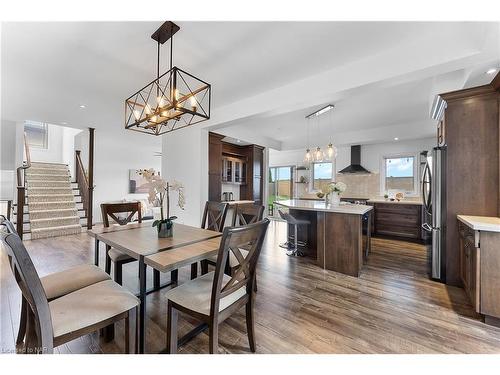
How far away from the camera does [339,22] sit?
1.87 metres

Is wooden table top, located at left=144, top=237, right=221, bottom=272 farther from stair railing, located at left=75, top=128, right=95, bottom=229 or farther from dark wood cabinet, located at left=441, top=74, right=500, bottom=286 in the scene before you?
stair railing, located at left=75, top=128, right=95, bottom=229

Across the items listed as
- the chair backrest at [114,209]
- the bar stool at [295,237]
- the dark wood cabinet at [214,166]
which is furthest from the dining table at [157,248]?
the dark wood cabinet at [214,166]

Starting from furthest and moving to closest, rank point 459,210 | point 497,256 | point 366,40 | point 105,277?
point 459,210, point 366,40, point 497,256, point 105,277

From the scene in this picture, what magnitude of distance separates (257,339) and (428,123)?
537 cm

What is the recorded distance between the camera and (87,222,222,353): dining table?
141cm

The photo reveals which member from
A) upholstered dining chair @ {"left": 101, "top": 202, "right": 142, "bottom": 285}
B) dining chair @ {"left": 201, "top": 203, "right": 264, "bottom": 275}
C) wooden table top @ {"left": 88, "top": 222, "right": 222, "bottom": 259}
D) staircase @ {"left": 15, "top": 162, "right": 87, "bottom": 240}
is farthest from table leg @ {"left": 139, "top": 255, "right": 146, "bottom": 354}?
staircase @ {"left": 15, "top": 162, "right": 87, "bottom": 240}

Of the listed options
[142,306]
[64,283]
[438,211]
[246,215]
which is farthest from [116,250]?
[438,211]

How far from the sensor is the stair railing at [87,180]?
218 inches

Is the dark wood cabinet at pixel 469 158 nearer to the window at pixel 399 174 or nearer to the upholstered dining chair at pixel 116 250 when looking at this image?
the window at pixel 399 174

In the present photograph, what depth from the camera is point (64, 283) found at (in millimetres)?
1532

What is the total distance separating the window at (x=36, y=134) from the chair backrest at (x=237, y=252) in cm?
945

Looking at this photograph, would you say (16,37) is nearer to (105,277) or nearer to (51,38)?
(51,38)

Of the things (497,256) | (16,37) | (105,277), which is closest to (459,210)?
(497,256)
